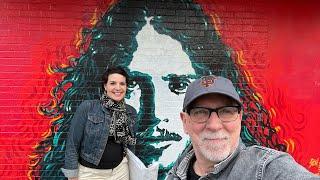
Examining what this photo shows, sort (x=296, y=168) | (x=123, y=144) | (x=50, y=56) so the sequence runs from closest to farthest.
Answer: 1. (x=296, y=168)
2. (x=123, y=144)
3. (x=50, y=56)

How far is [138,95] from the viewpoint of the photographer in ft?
16.3

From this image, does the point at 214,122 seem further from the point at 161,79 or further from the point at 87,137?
the point at 161,79

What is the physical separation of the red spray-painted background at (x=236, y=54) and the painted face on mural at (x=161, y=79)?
0.63 metres

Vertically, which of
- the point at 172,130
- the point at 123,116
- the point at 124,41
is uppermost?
the point at 124,41

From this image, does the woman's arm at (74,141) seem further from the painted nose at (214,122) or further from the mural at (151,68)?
the painted nose at (214,122)

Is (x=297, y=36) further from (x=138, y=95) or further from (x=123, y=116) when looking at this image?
(x=123, y=116)

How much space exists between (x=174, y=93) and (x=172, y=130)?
470 millimetres

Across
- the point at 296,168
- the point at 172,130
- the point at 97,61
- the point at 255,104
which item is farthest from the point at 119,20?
the point at 296,168

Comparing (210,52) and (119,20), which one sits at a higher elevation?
(119,20)

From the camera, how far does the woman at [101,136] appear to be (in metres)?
3.68

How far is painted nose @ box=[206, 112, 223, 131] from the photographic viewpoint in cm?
162

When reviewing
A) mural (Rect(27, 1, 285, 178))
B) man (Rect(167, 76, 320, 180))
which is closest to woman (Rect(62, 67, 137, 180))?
mural (Rect(27, 1, 285, 178))

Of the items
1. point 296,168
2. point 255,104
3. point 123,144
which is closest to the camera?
point 296,168

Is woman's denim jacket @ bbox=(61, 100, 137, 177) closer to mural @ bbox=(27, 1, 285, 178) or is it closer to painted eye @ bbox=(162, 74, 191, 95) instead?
mural @ bbox=(27, 1, 285, 178)
